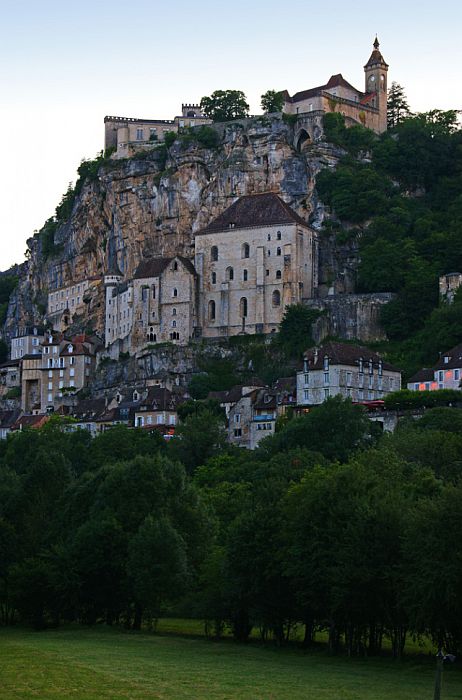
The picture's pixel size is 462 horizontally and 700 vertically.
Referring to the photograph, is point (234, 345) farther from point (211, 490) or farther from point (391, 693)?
point (391, 693)

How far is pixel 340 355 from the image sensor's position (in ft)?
363

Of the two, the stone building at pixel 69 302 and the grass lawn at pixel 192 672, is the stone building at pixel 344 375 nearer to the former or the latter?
the stone building at pixel 69 302

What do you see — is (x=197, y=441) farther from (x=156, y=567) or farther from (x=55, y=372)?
(x=156, y=567)

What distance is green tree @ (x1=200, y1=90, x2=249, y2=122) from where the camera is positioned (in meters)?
153

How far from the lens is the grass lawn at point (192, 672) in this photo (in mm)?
43853

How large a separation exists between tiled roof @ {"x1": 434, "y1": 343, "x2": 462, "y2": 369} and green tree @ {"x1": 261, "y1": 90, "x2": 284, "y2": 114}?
43.2 metres

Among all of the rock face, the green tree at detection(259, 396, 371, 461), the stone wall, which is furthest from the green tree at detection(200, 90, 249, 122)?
the green tree at detection(259, 396, 371, 461)

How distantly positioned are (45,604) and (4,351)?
3852 inches

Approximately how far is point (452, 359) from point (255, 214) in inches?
1082

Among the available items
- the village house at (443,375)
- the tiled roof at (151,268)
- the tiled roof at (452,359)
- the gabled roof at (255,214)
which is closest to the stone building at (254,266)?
the gabled roof at (255,214)

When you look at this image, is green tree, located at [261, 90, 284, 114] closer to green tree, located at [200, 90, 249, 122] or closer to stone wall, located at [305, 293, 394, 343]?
green tree, located at [200, 90, 249, 122]

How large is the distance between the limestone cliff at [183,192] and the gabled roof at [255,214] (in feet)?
19.1

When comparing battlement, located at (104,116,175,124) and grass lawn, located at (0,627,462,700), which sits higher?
battlement, located at (104,116,175,124)

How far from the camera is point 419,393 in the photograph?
10506cm
